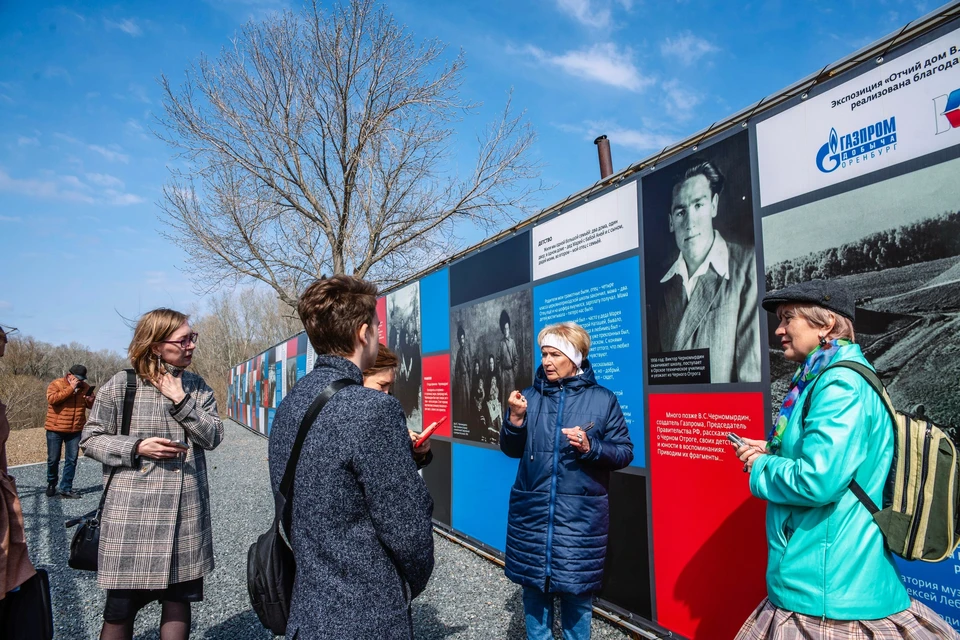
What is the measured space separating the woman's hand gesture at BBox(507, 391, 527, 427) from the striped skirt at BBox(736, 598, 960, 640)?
1.49m

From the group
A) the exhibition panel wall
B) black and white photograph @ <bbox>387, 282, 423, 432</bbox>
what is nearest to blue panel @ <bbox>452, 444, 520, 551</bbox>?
the exhibition panel wall

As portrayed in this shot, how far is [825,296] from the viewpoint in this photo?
6.54 feet

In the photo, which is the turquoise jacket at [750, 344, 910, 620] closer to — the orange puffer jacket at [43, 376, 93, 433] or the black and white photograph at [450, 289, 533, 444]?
the black and white photograph at [450, 289, 533, 444]

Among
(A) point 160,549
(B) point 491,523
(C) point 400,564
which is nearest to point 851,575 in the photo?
(C) point 400,564

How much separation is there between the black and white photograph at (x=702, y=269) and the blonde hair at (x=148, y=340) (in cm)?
270

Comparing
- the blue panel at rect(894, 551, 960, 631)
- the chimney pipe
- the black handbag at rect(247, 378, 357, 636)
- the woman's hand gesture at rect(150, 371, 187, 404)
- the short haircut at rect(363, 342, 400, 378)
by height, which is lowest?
the blue panel at rect(894, 551, 960, 631)

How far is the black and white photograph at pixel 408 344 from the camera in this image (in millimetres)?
7328

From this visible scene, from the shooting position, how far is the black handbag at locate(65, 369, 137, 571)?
281cm

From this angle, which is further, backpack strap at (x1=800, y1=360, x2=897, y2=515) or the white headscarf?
the white headscarf

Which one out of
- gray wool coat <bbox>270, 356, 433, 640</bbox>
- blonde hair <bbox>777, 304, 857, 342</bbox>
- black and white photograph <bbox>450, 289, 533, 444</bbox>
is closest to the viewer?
gray wool coat <bbox>270, 356, 433, 640</bbox>

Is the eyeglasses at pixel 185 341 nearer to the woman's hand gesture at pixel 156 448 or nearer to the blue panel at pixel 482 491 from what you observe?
the woman's hand gesture at pixel 156 448

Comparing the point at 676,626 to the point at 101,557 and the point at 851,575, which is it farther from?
the point at 101,557

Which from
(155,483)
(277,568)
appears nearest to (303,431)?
(277,568)

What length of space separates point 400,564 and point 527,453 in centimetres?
154
